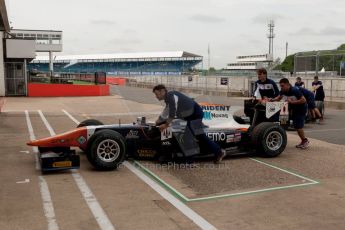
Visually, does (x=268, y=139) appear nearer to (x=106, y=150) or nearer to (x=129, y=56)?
(x=106, y=150)

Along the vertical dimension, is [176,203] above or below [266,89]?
below

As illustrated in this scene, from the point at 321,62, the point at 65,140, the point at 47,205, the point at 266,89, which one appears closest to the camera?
the point at 47,205

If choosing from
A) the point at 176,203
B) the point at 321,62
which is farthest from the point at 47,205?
the point at 321,62

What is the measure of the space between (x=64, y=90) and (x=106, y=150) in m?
26.7

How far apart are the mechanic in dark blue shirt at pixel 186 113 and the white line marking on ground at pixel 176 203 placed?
3.28 ft

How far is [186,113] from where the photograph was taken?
7668mm

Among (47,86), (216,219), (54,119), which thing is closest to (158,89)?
(216,219)

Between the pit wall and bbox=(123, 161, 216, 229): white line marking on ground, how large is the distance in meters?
26.1

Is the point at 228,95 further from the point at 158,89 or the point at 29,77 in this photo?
the point at 158,89

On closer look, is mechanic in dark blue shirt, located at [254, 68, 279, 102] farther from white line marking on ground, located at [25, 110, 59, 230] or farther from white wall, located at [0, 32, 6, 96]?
white wall, located at [0, 32, 6, 96]

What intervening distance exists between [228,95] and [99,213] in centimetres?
2967

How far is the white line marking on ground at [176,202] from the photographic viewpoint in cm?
492

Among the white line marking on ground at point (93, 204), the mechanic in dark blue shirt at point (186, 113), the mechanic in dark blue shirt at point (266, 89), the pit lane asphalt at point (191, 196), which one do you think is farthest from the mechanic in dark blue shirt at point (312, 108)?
the white line marking on ground at point (93, 204)

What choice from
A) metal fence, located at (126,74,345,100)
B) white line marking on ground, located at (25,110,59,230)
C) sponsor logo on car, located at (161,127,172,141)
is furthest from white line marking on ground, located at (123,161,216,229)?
metal fence, located at (126,74,345,100)
